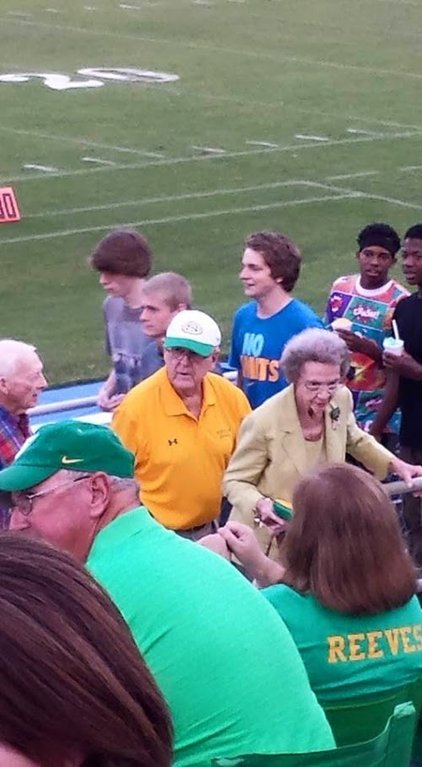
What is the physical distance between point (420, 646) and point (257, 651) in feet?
3.33

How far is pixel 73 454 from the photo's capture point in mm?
3807

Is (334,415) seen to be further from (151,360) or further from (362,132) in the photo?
(362,132)

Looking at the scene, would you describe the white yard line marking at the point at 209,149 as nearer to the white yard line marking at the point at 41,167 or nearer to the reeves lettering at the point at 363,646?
the white yard line marking at the point at 41,167

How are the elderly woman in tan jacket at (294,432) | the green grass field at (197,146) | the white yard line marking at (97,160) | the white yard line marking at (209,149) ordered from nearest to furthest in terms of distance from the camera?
the elderly woman in tan jacket at (294,432)
the green grass field at (197,146)
the white yard line marking at (97,160)
the white yard line marking at (209,149)

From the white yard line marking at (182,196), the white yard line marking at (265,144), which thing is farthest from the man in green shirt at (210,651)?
the white yard line marking at (265,144)

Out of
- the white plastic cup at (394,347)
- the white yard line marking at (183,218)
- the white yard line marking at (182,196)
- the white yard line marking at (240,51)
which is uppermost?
the white plastic cup at (394,347)

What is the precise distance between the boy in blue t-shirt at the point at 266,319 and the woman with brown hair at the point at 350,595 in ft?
10.0

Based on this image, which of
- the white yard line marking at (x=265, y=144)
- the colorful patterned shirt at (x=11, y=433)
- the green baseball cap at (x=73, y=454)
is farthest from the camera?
the white yard line marking at (x=265, y=144)

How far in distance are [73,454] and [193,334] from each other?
2.48 meters

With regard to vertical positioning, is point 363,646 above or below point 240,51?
above

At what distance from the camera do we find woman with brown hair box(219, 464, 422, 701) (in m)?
3.94

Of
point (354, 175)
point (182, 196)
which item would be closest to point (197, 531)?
point (182, 196)

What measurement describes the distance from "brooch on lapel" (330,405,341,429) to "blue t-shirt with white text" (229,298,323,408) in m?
0.93

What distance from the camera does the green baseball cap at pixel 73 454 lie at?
3.80 m
